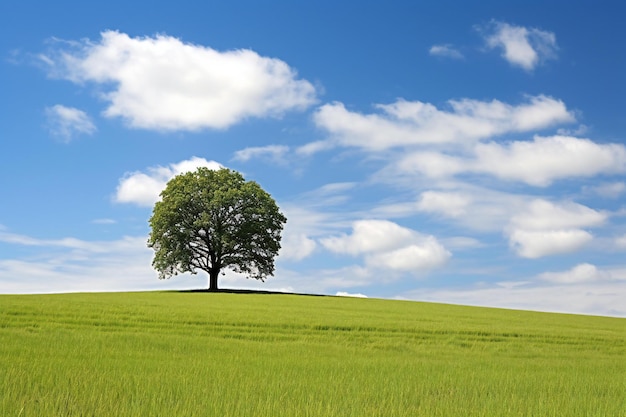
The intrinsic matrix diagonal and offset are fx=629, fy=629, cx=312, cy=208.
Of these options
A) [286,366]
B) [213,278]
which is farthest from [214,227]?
[286,366]

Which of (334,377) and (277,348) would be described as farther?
(277,348)

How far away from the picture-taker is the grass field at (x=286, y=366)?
32.5 feet

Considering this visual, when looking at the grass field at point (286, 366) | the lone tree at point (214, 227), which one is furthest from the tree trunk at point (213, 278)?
the grass field at point (286, 366)

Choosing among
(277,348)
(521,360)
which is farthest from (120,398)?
(521,360)

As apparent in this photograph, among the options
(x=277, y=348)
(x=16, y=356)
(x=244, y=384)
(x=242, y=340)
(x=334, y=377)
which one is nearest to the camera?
(x=244, y=384)

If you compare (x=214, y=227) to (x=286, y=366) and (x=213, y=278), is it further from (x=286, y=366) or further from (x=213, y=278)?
(x=286, y=366)

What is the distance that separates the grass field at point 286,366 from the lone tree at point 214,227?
29.6 m

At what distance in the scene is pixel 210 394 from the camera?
10570mm

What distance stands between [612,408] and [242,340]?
43.9 feet

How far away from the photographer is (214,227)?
193 ft

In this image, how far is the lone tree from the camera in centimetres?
5806

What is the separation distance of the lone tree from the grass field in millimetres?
29618

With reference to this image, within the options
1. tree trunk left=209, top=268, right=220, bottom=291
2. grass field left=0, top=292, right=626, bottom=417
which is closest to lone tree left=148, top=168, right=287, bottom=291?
tree trunk left=209, top=268, right=220, bottom=291

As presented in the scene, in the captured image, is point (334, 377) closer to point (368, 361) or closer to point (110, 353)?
Result: point (368, 361)
